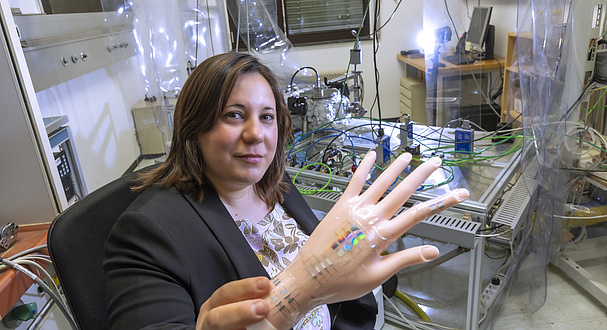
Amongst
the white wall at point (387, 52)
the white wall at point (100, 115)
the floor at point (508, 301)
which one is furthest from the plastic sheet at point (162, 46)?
the white wall at point (387, 52)

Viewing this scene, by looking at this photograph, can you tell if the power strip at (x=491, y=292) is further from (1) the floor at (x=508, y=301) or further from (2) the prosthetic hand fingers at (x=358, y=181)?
(2) the prosthetic hand fingers at (x=358, y=181)

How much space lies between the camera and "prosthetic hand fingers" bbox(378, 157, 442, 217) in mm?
638

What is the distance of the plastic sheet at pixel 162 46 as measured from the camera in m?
2.09

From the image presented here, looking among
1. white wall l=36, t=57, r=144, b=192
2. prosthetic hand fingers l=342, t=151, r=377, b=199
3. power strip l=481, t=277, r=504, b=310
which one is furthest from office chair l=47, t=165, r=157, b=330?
white wall l=36, t=57, r=144, b=192

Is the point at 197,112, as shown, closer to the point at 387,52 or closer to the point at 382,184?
the point at 382,184

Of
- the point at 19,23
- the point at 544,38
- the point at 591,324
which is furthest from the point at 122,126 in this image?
→ the point at 591,324

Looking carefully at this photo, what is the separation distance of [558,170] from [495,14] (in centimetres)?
296

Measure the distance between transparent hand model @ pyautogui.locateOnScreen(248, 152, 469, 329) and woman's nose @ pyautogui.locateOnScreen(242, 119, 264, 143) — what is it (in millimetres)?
288

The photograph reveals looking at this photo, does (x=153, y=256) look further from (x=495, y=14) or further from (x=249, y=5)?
(x=495, y=14)

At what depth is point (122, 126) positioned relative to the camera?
3754 millimetres

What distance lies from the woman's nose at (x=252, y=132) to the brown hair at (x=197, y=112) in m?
0.07

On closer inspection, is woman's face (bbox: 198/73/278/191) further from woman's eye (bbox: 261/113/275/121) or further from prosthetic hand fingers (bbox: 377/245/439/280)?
prosthetic hand fingers (bbox: 377/245/439/280)

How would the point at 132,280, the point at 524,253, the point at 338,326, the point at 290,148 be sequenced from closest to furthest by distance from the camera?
the point at 132,280
the point at 338,326
the point at 524,253
the point at 290,148

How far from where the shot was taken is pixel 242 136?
860mm
